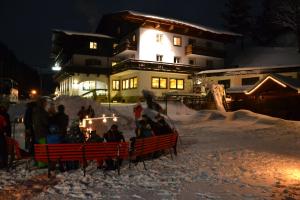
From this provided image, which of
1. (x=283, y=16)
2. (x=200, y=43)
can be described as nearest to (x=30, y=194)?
(x=200, y=43)

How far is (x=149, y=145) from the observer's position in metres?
10.7

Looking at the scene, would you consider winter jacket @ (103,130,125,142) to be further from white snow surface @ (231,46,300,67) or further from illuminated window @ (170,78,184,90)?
white snow surface @ (231,46,300,67)

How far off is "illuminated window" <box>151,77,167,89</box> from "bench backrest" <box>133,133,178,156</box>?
26.8 metres

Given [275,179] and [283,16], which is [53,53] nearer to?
[283,16]

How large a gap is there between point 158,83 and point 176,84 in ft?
8.84

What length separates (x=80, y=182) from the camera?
8.11 m

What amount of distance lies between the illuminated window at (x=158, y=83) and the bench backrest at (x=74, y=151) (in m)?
29.8

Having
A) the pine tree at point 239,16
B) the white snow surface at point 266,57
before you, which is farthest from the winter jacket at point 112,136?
the pine tree at point 239,16

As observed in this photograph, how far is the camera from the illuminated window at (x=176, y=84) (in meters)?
40.7

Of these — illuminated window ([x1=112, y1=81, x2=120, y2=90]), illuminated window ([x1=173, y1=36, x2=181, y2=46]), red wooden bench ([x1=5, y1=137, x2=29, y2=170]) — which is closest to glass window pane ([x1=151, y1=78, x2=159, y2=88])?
illuminated window ([x1=112, y1=81, x2=120, y2=90])

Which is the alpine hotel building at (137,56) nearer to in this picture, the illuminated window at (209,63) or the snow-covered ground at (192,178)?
the illuminated window at (209,63)

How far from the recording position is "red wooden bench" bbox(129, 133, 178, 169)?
994 cm

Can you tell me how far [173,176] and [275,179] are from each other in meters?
2.57

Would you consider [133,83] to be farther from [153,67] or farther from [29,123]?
[29,123]
